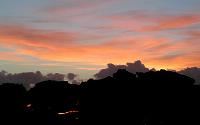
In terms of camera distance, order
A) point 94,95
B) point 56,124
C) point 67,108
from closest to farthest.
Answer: point 56,124 → point 94,95 → point 67,108

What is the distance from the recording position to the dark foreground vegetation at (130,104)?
187ft

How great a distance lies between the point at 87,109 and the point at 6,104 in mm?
17543

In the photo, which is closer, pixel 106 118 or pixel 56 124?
pixel 56 124

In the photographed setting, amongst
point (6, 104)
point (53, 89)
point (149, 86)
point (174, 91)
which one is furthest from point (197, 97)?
point (53, 89)

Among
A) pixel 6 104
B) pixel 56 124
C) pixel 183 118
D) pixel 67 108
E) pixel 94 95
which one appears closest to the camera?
pixel 56 124

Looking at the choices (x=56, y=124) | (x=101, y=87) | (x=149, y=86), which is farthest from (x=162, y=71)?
(x=56, y=124)

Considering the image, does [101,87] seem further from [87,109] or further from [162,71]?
[162,71]

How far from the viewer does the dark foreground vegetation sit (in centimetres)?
5703

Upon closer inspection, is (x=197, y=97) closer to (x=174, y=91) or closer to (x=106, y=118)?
(x=174, y=91)

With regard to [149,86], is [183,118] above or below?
below

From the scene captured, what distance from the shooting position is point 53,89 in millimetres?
100812

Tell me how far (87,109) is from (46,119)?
1127 cm

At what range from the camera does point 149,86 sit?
6456 cm

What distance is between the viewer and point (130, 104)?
62.3m
